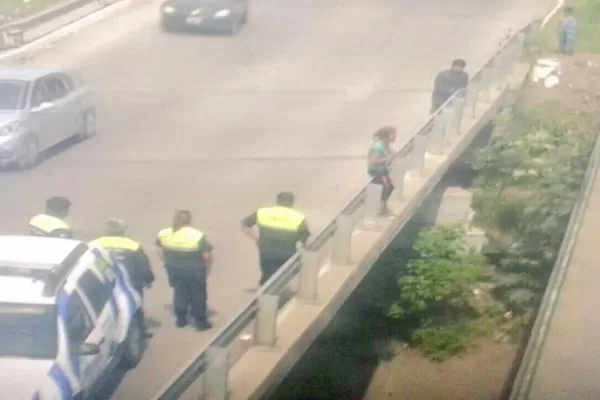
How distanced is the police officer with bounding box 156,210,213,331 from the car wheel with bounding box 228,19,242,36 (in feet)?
65.8

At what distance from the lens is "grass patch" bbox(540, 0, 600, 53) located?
32469 millimetres

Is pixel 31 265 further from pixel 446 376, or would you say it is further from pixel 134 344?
pixel 446 376

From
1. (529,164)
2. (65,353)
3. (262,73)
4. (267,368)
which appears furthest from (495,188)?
(65,353)

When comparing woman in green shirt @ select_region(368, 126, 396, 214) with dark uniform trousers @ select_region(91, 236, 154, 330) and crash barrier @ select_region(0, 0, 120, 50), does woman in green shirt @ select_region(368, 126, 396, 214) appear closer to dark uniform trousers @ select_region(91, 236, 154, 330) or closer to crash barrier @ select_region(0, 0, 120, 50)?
dark uniform trousers @ select_region(91, 236, 154, 330)

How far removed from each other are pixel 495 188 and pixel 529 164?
854 millimetres

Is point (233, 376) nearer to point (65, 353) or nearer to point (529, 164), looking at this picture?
point (65, 353)

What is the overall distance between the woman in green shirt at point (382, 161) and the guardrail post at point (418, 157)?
1.83 m

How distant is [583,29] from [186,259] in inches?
991

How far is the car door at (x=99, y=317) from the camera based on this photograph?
420 inches

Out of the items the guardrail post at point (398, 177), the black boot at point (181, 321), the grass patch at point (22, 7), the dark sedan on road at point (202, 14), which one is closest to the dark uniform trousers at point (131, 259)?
the black boot at point (181, 321)

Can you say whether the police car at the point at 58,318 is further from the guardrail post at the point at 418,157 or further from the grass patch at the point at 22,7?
the grass patch at the point at 22,7

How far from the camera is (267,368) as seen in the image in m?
10.9

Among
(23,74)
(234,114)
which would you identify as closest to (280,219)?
(23,74)

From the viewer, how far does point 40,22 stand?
31.7m
